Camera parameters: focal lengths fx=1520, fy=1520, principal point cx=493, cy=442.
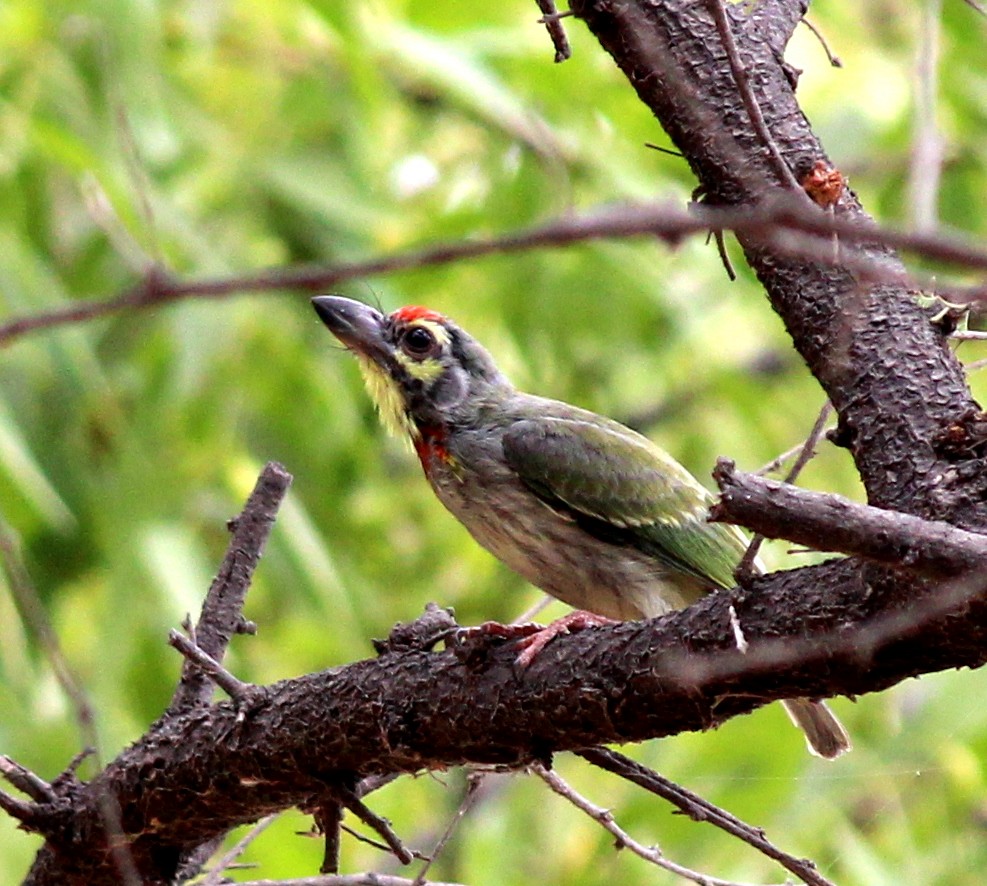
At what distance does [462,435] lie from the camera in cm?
438

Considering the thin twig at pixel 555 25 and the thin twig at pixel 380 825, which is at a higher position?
the thin twig at pixel 555 25

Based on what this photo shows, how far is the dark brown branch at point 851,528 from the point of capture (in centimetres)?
201

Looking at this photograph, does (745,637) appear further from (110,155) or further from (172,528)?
(110,155)

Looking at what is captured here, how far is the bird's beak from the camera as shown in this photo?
15.0ft

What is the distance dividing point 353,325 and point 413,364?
217 millimetres

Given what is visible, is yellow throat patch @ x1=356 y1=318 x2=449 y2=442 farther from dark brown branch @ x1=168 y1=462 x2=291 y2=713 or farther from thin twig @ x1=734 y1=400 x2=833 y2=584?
thin twig @ x1=734 y1=400 x2=833 y2=584

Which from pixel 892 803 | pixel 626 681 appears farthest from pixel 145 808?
pixel 892 803

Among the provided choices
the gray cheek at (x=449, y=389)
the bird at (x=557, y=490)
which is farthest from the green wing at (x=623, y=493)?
the gray cheek at (x=449, y=389)

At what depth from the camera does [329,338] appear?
7020 millimetres

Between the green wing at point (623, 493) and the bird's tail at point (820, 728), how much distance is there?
1.25 feet

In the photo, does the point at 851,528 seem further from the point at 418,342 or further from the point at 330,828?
the point at 418,342

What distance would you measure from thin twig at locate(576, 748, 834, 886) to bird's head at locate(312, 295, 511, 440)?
1.81 meters

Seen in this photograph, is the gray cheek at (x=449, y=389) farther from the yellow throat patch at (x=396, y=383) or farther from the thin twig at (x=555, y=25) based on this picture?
the thin twig at (x=555, y=25)

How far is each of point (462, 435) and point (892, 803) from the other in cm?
289
